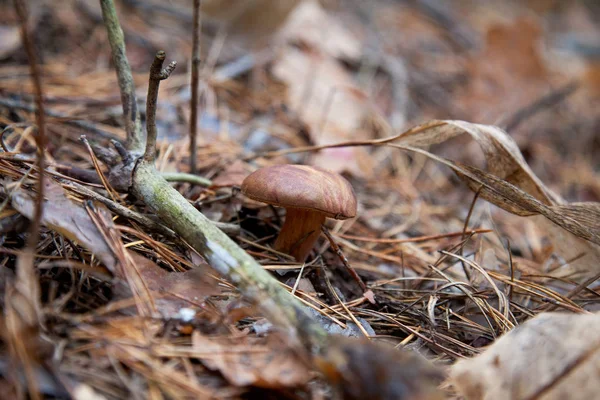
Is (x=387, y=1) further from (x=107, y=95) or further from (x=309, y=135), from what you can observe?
(x=107, y=95)

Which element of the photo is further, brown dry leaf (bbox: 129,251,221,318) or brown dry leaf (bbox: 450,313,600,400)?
brown dry leaf (bbox: 129,251,221,318)

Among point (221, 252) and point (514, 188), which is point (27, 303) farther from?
point (514, 188)

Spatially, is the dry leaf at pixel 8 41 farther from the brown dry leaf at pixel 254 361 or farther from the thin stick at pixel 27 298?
the brown dry leaf at pixel 254 361

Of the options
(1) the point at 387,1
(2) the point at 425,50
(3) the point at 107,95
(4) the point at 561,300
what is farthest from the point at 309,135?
(1) the point at 387,1

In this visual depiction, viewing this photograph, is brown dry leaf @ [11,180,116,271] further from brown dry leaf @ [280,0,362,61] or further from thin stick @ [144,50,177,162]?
brown dry leaf @ [280,0,362,61]

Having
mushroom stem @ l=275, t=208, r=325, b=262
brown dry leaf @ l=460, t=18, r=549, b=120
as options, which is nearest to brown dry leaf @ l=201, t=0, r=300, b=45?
brown dry leaf @ l=460, t=18, r=549, b=120

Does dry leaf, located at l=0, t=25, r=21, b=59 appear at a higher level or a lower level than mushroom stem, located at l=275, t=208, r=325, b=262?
higher

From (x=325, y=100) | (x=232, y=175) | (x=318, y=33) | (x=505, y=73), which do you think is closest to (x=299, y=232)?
(x=232, y=175)

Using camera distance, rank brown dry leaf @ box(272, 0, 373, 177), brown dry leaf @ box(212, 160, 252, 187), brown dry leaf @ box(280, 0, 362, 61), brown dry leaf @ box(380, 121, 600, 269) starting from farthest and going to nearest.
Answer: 1. brown dry leaf @ box(280, 0, 362, 61)
2. brown dry leaf @ box(272, 0, 373, 177)
3. brown dry leaf @ box(212, 160, 252, 187)
4. brown dry leaf @ box(380, 121, 600, 269)
